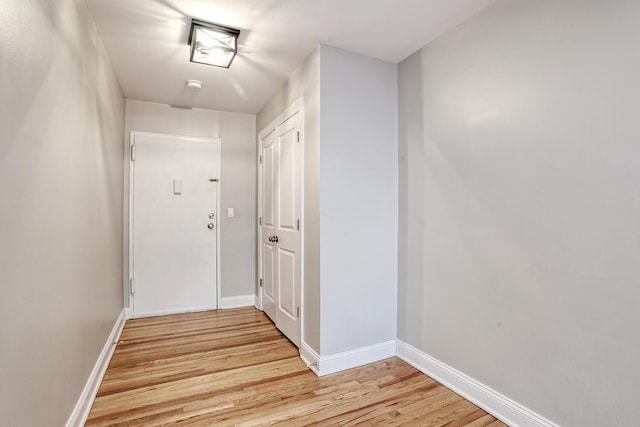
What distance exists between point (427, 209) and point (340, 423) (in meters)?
1.45

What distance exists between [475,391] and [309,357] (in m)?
1.12

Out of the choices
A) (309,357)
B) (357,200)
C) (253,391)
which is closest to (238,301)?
(309,357)

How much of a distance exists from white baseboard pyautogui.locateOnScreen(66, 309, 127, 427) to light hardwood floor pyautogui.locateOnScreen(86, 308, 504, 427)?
0.15ft

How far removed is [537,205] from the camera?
1.64 meters

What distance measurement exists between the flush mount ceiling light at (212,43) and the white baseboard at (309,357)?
223cm

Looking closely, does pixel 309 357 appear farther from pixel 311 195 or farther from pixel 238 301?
pixel 238 301

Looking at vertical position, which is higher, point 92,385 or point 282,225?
point 282,225

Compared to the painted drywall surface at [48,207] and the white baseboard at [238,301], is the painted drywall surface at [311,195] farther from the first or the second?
the white baseboard at [238,301]

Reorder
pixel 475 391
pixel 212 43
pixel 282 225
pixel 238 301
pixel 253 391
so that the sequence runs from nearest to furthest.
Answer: pixel 475 391 → pixel 253 391 → pixel 212 43 → pixel 282 225 → pixel 238 301

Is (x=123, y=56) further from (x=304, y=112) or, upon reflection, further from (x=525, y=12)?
(x=525, y=12)

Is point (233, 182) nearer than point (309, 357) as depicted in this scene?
No

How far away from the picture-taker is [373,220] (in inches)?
97.4

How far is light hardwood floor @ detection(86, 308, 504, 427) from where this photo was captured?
1789 mm

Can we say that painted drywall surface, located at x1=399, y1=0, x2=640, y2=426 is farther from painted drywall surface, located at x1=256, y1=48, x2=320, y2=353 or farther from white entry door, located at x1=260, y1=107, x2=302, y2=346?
white entry door, located at x1=260, y1=107, x2=302, y2=346
